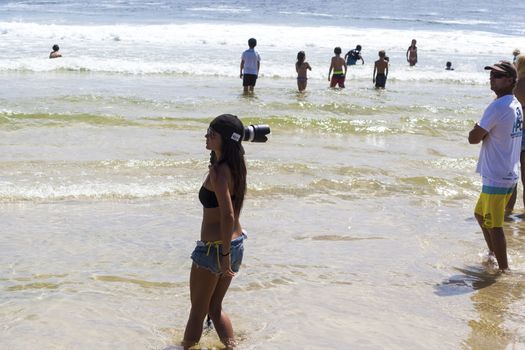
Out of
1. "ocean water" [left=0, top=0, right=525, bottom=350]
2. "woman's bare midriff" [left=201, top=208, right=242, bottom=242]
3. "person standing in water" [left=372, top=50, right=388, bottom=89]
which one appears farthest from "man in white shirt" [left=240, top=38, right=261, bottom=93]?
"woman's bare midriff" [left=201, top=208, right=242, bottom=242]

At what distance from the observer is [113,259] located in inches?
251

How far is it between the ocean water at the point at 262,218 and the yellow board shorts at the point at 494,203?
462mm

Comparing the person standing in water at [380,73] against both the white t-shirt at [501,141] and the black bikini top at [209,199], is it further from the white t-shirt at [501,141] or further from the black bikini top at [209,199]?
the black bikini top at [209,199]

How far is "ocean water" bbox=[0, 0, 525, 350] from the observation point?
519cm

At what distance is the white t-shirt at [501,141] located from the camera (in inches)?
238

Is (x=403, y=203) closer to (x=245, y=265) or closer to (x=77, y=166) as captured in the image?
(x=245, y=265)

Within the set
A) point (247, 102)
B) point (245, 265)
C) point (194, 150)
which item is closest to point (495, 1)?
point (247, 102)

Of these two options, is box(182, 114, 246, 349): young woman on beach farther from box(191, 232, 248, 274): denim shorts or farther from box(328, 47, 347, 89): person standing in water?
box(328, 47, 347, 89): person standing in water

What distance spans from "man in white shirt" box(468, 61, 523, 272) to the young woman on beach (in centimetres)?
253

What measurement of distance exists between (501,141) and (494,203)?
51 cm

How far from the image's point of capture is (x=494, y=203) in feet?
20.5

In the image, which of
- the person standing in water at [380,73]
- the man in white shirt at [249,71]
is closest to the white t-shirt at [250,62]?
the man in white shirt at [249,71]

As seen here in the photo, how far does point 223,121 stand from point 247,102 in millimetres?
12428

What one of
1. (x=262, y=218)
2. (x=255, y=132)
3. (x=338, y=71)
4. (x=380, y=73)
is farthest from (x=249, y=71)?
(x=255, y=132)
